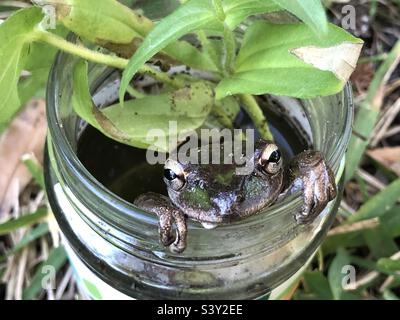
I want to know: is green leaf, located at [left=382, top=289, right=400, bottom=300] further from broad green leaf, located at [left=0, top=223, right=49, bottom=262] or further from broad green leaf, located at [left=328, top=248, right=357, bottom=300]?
broad green leaf, located at [left=0, top=223, right=49, bottom=262]

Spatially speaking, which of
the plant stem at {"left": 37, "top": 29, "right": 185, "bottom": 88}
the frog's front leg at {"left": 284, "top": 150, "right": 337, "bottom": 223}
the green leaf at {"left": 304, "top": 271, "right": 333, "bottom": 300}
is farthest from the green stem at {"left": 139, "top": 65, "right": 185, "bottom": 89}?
the green leaf at {"left": 304, "top": 271, "right": 333, "bottom": 300}

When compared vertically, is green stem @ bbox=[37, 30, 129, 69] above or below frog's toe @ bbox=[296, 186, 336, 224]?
above

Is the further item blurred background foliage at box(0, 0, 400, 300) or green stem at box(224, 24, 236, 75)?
blurred background foliage at box(0, 0, 400, 300)

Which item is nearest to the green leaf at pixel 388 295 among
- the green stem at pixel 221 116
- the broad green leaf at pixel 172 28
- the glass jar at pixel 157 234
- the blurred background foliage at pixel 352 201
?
the blurred background foliage at pixel 352 201

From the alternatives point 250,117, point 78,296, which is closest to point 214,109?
point 250,117

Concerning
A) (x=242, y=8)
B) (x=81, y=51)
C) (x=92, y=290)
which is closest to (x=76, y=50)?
(x=81, y=51)

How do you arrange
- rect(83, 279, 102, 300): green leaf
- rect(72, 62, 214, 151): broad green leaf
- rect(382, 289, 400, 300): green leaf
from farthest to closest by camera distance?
rect(382, 289, 400, 300): green leaf, rect(83, 279, 102, 300): green leaf, rect(72, 62, 214, 151): broad green leaf

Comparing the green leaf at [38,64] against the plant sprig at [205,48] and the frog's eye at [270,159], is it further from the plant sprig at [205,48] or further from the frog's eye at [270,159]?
the frog's eye at [270,159]
